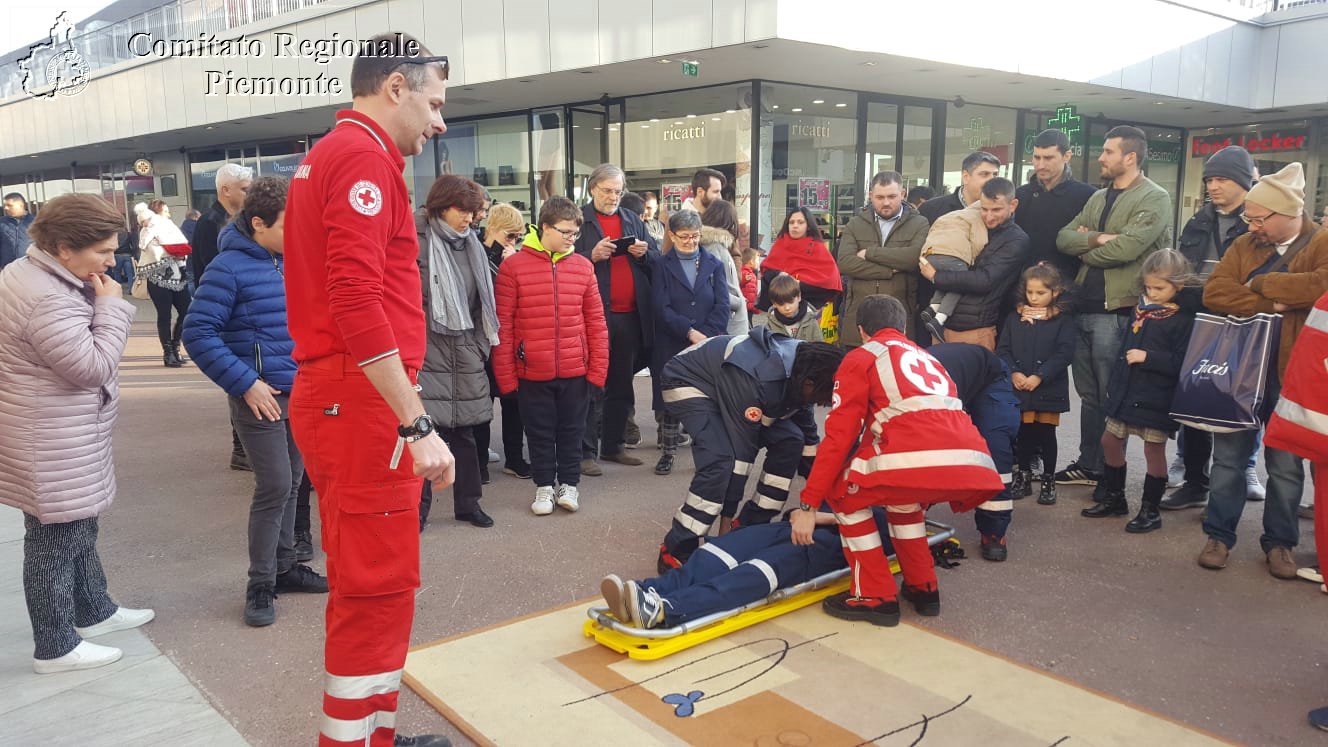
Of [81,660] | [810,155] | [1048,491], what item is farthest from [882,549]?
[810,155]

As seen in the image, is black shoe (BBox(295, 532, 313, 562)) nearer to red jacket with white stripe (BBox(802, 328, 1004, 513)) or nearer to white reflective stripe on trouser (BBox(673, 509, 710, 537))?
white reflective stripe on trouser (BBox(673, 509, 710, 537))

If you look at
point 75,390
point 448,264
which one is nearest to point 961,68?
point 448,264

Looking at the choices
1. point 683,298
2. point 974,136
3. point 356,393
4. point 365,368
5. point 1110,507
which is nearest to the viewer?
point 365,368

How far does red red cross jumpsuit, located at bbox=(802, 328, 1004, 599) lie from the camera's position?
12.2ft

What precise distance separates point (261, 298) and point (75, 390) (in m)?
0.86

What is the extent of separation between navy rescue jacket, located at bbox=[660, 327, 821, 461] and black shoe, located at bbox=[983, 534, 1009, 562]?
119 centimetres

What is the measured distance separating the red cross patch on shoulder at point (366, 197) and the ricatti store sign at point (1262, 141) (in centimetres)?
1938

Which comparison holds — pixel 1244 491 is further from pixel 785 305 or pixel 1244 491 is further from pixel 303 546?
pixel 303 546

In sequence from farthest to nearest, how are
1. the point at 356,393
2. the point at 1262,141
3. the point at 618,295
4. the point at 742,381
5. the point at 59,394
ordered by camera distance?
the point at 1262,141 → the point at 618,295 → the point at 742,381 → the point at 59,394 → the point at 356,393

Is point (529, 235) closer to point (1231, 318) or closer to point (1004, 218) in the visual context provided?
point (1004, 218)

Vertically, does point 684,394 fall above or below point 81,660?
above

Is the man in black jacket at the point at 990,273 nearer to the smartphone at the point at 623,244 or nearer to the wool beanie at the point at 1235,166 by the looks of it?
→ the wool beanie at the point at 1235,166

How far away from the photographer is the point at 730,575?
150 inches

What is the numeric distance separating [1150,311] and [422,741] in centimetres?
437
